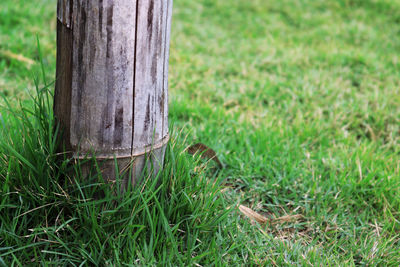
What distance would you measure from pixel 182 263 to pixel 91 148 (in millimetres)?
594

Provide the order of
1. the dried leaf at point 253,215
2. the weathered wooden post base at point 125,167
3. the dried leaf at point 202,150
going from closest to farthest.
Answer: the weathered wooden post base at point 125,167 → the dried leaf at point 253,215 → the dried leaf at point 202,150

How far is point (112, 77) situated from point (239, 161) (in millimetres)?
1249

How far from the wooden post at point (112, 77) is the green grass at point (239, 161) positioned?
0.13 m

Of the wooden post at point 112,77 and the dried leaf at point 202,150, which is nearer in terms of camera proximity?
the wooden post at point 112,77

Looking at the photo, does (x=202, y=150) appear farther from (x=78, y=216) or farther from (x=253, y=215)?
(x=78, y=216)

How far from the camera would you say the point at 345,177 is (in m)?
2.50

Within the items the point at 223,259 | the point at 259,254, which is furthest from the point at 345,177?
the point at 223,259

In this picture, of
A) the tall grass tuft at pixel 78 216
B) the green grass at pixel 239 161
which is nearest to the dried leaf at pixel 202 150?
the green grass at pixel 239 161

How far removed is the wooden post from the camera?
154 cm

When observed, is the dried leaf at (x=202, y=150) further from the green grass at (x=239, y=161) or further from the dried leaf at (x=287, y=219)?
the dried leaf at (x=287, y=219)

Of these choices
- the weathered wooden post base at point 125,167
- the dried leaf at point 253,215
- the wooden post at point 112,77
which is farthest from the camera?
the dried leaf at point 253,215

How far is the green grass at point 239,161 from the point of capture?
1680mm

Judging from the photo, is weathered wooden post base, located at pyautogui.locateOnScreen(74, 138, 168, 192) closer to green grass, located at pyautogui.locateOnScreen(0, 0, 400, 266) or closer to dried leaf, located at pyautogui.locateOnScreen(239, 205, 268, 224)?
green grass, located at pyautogui.locateOnScreen(0, 0, 400, 266)

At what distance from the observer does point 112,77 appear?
1.58m
